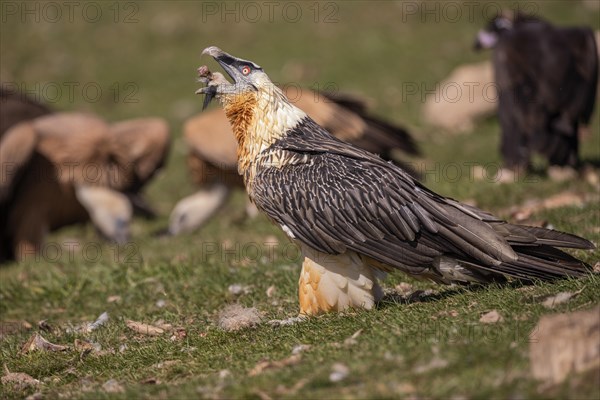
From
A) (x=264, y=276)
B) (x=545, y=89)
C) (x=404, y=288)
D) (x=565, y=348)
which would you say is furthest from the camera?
(x=545, y=89)

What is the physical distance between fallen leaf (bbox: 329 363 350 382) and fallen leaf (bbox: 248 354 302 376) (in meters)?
0.42

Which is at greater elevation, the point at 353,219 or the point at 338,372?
the point at 353,219

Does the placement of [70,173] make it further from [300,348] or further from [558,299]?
[558,299]

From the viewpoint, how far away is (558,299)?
6164mm

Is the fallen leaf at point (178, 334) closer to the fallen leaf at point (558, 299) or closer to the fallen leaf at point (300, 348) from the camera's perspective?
the fallen leaf at point (300, 348)

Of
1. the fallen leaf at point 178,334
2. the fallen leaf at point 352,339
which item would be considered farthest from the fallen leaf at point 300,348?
the fallen leaf at point 178,334

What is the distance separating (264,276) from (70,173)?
6.02 metres

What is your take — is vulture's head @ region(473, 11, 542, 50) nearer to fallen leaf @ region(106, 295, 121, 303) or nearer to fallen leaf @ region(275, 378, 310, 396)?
fallen leaf @ region(106, 295, 121, 303)

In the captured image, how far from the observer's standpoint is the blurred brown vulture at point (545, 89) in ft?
40.7

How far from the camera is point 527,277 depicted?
6.69 m

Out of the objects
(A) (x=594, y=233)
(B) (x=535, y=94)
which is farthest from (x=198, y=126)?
(A) (x=594, y=233)

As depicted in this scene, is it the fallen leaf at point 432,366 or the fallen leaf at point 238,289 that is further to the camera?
the fallen leaf at point 238,289

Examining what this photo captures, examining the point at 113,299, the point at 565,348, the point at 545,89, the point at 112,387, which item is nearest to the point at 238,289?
the point at 113,299

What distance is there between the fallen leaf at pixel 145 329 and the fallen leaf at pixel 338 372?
2.51m
